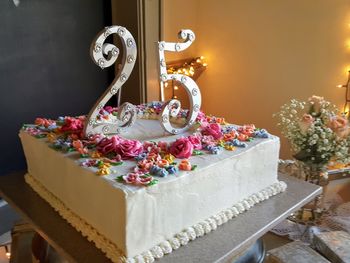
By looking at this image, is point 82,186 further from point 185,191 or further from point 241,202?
point 241,202

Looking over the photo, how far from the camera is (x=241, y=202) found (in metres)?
1.46

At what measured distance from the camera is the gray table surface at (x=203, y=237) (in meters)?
1.17

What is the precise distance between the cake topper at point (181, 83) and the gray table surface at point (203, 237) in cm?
47

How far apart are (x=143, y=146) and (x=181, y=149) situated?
16 cm

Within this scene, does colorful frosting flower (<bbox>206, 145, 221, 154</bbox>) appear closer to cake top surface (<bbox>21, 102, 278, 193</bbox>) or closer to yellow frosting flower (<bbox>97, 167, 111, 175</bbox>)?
cake top surface (<bbox>21, 102, 278, 193</bbox>)

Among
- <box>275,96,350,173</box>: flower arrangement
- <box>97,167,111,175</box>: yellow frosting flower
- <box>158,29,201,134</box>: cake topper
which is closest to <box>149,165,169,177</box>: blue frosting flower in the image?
<box>97,167,111,175</box>: yellow frosting flower

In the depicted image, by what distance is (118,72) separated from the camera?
1.45 metres

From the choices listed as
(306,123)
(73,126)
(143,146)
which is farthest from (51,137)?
(306,123)

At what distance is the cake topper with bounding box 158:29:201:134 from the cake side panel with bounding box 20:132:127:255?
43 cm

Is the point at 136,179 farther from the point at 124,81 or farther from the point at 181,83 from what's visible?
the point at 181,83

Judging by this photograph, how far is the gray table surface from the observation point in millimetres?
1167

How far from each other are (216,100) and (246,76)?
0.44 meters

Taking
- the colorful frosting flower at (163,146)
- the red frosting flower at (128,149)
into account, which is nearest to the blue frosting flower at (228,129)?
the colorful frosting flower at (163,146)

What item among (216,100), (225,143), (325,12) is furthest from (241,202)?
(216,100)
